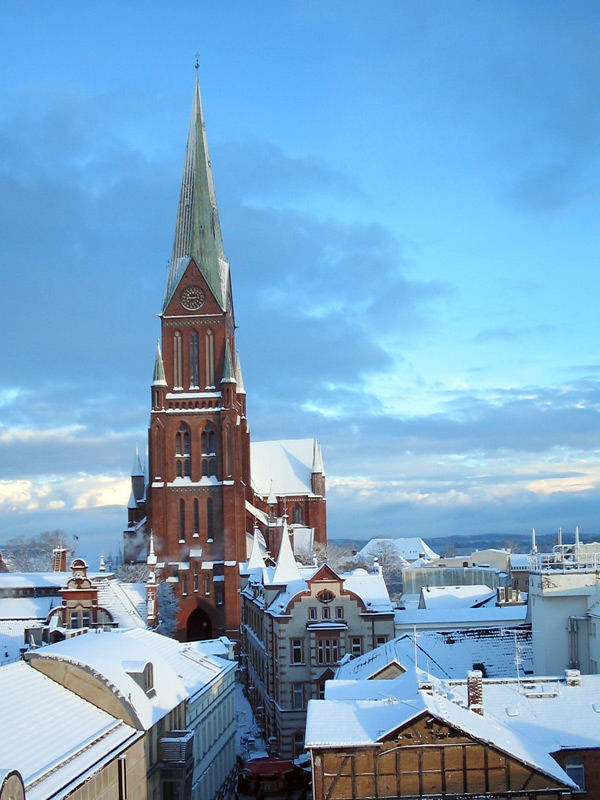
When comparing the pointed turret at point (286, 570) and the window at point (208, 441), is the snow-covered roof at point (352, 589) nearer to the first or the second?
the pointed turret at point (286, 570)

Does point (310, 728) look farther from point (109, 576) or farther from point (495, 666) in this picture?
point (109, 576)

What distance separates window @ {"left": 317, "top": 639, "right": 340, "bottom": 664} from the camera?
57844mm

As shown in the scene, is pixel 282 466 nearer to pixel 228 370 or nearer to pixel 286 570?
pixel 228 370

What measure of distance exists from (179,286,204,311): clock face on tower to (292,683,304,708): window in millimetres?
59878

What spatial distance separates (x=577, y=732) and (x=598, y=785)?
1610 mm

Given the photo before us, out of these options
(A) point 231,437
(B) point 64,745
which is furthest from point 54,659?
(A) point 231,437

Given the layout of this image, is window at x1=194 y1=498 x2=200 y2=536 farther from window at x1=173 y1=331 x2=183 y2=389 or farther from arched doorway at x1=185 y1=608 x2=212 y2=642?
window at x1=173 y1=331 x2=183 y2=389

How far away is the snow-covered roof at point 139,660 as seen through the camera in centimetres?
3041

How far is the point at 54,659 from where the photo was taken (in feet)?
98.4

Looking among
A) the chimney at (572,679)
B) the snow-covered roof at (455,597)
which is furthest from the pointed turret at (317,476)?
the chimney at (572,679)

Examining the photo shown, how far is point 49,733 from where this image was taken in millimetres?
25422

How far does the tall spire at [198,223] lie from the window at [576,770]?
276 ft

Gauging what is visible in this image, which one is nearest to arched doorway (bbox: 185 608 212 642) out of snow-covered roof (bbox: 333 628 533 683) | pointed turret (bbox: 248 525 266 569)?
pointed turret (bbox: 248 525 266 569)

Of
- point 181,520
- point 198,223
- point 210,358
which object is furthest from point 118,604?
point 198,223
